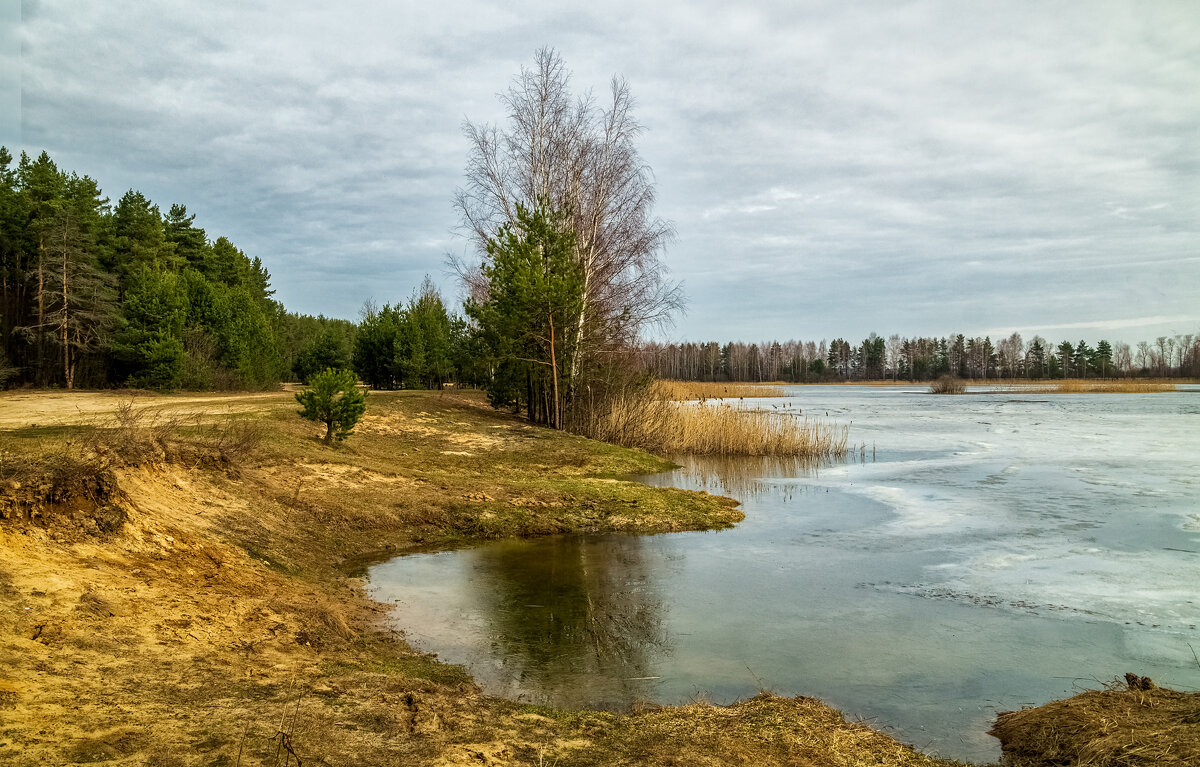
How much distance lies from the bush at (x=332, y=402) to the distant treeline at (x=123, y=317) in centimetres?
1066

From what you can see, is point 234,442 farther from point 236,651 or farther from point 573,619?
point 236,651

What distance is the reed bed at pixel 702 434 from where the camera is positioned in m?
21.9

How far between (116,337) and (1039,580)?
3441cm

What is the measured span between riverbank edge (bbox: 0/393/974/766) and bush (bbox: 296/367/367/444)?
299cm

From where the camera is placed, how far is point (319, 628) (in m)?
5.66

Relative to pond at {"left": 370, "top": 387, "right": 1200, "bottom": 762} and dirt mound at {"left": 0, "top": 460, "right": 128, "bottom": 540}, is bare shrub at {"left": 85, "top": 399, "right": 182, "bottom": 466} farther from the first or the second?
pond at {"left": 370, "top": 387, "right": 1200, "bottom": 762}

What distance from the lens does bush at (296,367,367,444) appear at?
13.4 meters

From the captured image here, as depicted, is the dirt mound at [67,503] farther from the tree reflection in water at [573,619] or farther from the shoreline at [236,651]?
the tree reflection in water at [573,619]

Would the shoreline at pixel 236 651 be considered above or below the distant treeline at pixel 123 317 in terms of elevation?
Answer: below

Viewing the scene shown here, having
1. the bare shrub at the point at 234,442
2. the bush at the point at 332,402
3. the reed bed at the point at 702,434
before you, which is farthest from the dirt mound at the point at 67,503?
the reed bed at the point at 702,434

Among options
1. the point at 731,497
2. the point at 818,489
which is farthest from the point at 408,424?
the point at 818,489

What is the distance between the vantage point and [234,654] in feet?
15.6

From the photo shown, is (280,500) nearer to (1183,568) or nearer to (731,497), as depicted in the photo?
(731,497)

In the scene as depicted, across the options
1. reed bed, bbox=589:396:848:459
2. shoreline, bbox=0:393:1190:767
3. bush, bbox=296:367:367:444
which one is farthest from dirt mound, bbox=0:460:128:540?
reed bed, bbox=589:396:848:459
